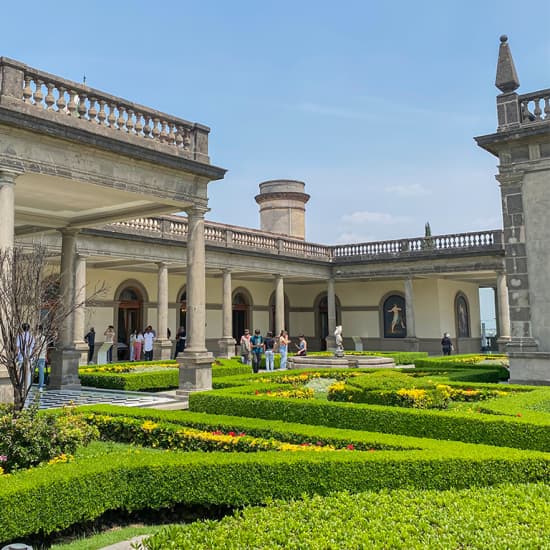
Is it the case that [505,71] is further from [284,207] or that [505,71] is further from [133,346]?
[284,207]

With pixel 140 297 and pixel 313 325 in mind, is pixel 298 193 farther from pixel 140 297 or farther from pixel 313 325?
pixel 140 297

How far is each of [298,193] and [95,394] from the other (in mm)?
28670

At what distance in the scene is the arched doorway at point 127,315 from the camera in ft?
84.9

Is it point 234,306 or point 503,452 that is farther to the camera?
point 234,306

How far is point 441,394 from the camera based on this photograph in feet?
33.1

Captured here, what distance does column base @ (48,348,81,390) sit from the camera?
14.8m

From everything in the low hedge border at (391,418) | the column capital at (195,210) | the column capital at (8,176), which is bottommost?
the low hedge border at (391,418)

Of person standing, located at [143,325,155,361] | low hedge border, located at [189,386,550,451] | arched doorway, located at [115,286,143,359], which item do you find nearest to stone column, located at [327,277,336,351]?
arched doorway, located at [115,286,143,359]

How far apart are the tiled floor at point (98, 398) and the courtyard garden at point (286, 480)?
3430 mm

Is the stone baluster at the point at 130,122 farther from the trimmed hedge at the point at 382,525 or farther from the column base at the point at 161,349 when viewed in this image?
the column base at the point at 161,349

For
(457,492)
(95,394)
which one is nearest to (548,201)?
(457,492)

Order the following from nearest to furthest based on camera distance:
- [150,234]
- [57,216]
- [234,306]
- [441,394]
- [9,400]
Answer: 1. [9,400]
2. [441,394]
3. [57,216]
4. [150,234]
5. [234,306]

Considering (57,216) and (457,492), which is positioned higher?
(57,216)

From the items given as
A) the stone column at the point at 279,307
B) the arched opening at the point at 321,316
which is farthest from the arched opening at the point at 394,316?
the stone column at the point at 279,307
